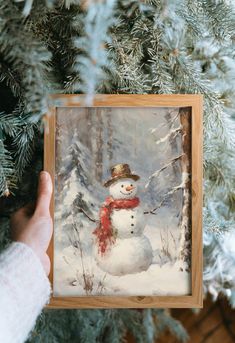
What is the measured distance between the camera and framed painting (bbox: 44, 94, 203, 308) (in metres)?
0.67

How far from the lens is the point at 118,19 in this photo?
0.65m

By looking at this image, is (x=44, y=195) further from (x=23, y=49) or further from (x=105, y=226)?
(x=23, y=49)

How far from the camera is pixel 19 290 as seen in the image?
572 millimetres

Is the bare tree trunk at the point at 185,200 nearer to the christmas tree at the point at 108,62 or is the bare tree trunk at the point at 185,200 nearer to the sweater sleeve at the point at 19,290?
the christmas tree at the point at 108,62

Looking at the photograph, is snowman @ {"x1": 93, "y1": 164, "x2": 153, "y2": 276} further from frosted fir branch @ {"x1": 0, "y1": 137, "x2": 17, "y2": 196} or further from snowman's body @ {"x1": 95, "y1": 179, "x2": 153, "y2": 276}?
frosted fir branch @ {"x1": 0, "y1": 137, "x2": 17, "y2": 196}

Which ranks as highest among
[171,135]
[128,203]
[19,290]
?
[171,135]

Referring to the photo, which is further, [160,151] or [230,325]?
[230,325]

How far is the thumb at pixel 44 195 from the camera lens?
657mm

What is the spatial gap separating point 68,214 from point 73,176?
6cm

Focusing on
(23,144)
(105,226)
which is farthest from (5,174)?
(105,226)

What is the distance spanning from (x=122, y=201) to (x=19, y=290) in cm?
20

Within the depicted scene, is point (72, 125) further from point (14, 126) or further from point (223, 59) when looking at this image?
point (223, 59)

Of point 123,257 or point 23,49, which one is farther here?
point 123,257

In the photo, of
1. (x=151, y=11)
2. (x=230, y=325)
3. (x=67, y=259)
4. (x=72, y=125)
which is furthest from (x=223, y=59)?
(x=230, y=325)
